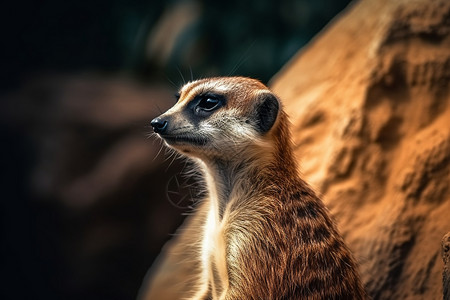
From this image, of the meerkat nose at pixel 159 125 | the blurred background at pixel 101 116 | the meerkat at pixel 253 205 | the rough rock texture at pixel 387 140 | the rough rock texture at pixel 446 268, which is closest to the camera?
the rough rock texture at pixel 446 268

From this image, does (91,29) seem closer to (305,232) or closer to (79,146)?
(79,146)

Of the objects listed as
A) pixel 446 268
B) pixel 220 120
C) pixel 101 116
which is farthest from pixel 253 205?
pixel 101 116

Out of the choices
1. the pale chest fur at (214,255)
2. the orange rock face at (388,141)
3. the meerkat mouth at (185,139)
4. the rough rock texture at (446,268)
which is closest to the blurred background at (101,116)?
the orange rock face at (388,141)

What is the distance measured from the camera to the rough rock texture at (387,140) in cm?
295

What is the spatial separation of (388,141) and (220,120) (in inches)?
40.2

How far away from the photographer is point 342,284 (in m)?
2.46

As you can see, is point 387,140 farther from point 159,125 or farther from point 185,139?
point 159,125

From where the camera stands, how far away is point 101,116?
5730 millimetres

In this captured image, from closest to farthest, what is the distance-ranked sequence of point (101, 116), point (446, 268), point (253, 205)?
point (446, 268) → point (253, 205) → point (101, 116)

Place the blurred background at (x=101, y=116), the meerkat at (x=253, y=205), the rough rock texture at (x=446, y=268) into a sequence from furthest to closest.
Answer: the blurred background at (x=101, y=116)
the meerkat at (x=253, y=205)
the rough rock texture at (x=446, y=268)

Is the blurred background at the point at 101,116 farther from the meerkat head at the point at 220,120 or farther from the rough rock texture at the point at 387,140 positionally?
the meerkat head at the point at 220,120

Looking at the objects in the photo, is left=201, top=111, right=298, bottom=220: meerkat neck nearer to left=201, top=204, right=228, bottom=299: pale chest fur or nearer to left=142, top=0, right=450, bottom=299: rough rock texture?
left=201, top=204, right=228, bottom=299: pale chest fur

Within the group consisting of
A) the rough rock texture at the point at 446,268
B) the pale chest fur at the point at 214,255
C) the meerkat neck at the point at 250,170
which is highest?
the meerkat neck at the point at 250,170

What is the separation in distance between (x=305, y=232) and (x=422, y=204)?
2.62 feet
